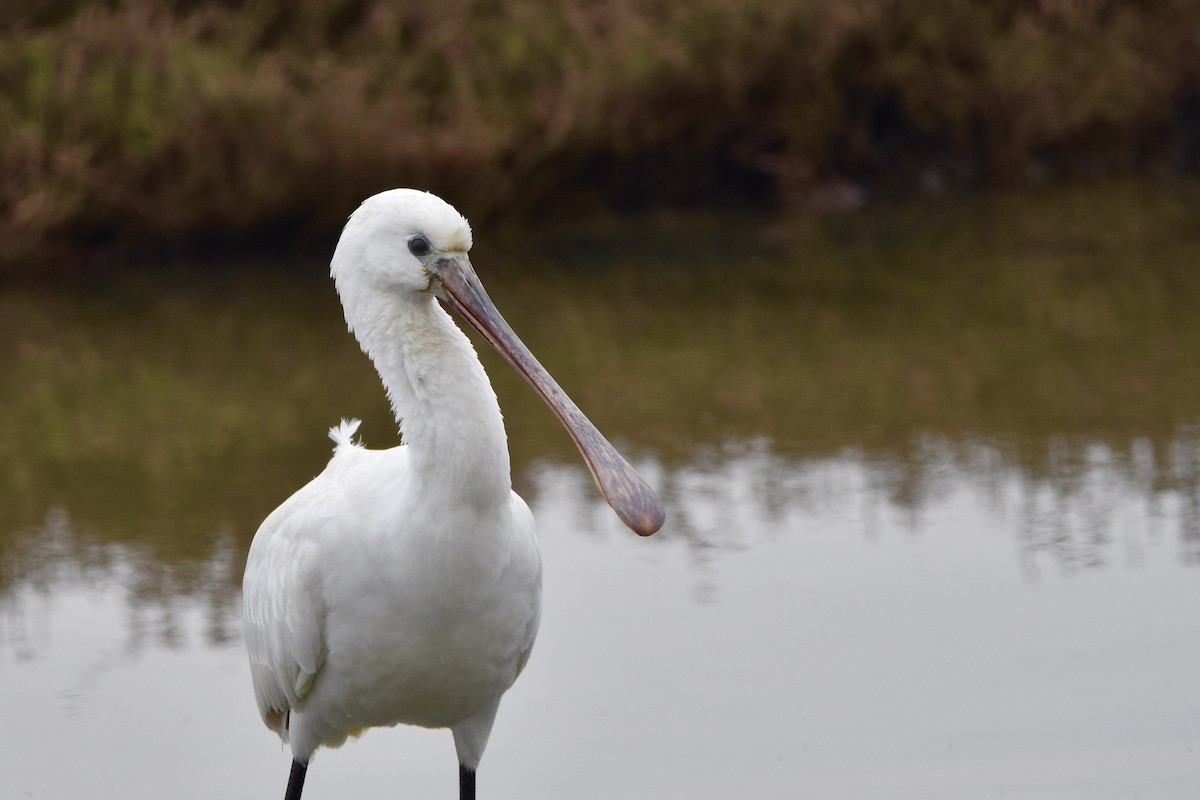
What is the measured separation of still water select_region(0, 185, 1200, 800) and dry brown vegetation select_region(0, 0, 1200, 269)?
4.34 feet

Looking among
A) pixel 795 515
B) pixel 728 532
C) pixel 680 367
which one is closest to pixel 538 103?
pixel 680 367

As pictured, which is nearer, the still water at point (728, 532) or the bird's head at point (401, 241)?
the bird's head at point (401, 241)

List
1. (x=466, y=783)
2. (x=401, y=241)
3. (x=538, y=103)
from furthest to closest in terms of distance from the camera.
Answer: (x=538, y=103)
(x=466, y=783)
(x=401, y=241)

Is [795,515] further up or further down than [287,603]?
further up

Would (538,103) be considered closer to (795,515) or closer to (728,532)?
(795,515)

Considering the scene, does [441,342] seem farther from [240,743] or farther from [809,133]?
[809,133]

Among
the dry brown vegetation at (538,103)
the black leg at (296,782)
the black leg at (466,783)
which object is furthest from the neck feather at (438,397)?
the dry brown vegetation at (538,103)

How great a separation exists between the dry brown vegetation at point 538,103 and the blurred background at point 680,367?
4 cm

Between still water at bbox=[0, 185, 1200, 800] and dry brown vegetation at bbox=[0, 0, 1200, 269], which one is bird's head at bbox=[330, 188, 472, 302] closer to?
still water at bbox=[0, 185, 1200, 800]

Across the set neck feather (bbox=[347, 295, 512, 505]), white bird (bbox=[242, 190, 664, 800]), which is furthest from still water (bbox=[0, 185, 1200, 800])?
neck feather (bbox=[347, 295, 512, 505])

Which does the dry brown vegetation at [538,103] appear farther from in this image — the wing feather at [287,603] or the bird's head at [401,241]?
the bird's head at [401,241]

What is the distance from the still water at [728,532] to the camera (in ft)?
14.6

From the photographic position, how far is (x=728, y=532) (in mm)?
6023

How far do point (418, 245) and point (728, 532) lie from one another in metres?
2.72
